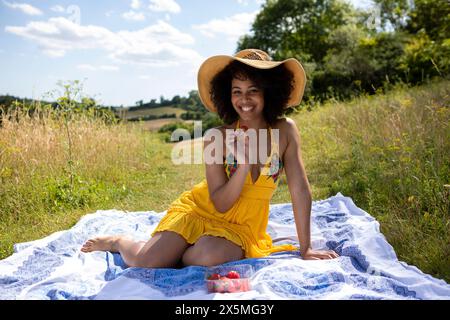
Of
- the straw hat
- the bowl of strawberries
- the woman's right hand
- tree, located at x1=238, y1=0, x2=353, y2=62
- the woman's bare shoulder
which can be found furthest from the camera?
tree, located at x1=238, y1=0, x2=353, y2=62

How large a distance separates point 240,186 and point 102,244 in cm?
125

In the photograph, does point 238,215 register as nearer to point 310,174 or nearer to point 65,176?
point 65,176

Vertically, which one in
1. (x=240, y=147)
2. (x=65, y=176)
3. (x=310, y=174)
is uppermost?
(x=240, y=147)

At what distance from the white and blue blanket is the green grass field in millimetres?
298

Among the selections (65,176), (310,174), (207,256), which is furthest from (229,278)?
(310,174)

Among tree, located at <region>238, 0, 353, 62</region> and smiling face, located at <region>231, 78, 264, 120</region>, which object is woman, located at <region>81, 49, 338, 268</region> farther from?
tree, located at <region>238, 0, 353, 62</region>

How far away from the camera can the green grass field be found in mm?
3824

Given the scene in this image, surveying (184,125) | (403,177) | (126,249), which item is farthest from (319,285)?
(184,125)

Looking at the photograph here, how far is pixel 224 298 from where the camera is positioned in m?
2.49

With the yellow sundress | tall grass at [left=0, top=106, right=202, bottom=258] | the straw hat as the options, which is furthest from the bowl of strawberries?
tall grass at [left=0, top=106, right=202, bottom=258]

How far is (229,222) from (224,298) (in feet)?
2.88

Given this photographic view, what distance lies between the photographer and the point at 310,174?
267 inches
